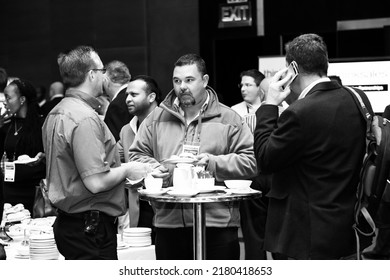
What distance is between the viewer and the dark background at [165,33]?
1067 cm

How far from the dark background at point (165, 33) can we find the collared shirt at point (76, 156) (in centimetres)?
686

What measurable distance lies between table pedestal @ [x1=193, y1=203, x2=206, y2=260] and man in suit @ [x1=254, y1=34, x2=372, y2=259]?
479 millimetres

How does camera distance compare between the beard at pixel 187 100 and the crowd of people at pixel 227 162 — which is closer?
the crowd of people at pixel 227 162

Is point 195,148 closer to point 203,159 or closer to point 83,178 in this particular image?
point 203,159

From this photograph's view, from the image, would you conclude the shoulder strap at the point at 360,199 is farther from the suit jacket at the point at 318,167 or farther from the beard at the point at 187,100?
the beard at the point at 187,100

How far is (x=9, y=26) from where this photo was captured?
12891mm

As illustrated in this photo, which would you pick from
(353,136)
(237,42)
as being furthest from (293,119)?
(237,42)

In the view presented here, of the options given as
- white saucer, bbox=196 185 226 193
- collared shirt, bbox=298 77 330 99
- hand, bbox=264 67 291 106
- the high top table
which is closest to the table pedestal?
the high top table

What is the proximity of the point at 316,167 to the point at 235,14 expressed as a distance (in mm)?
7802

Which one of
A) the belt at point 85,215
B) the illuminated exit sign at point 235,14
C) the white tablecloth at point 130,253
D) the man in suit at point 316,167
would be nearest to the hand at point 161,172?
the belt at point 85,215

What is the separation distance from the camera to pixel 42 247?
4.63 metres

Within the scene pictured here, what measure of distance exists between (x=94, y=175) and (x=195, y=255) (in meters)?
0.81
